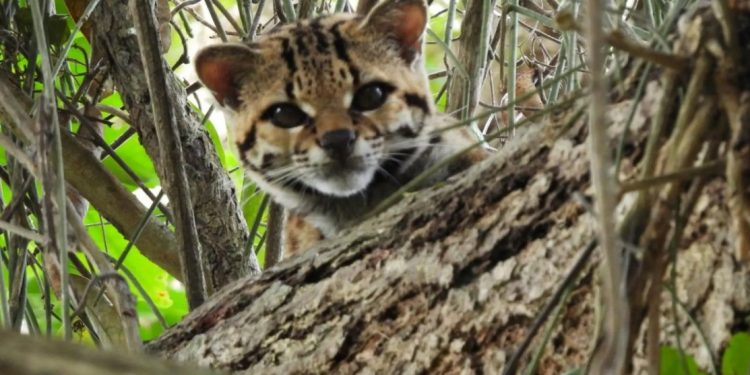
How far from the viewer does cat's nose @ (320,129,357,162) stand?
2.62 m

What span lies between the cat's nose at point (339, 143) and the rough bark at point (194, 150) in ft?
1.37

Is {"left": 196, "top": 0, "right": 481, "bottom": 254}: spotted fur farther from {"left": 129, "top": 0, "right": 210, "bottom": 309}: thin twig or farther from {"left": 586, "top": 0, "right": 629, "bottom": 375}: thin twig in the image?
{"left": 586, "top": 0, "right": 629, "bottom": 375}: thin twig

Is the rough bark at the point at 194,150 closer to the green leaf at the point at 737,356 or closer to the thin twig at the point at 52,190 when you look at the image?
the thin twig at the point at 52,190

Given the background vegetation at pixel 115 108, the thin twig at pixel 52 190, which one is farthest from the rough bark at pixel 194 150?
the thin twig at pixel 52 190

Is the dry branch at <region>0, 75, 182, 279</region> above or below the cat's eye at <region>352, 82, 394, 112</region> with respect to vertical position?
below

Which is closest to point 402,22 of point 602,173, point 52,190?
point 52,190

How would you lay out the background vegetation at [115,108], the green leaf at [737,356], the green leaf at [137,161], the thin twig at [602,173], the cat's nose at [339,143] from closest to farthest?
1. the thin twig at [602,173]
2. the green leaf at [737,356]
3. the background vegetation at [115,108]
4. the cat's nose at [339,143]
5. the green leaf at [137,161]

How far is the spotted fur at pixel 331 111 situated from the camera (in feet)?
8.81

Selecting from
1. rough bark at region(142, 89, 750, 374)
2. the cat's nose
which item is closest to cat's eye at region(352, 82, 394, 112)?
the cat's nose

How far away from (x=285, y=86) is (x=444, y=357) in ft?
4.31

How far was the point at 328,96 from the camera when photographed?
2740 mm

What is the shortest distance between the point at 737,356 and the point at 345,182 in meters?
1.50

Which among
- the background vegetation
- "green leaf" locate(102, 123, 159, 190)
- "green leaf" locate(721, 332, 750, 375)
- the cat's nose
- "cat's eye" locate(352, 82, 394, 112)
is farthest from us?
"green leaf" locate(102, 123, 159, 190)

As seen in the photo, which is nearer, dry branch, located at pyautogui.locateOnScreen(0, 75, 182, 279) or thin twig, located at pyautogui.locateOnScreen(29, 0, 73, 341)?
thin twig, located at pyautogui.locateOnScreen(29, 0, 73, 341)
